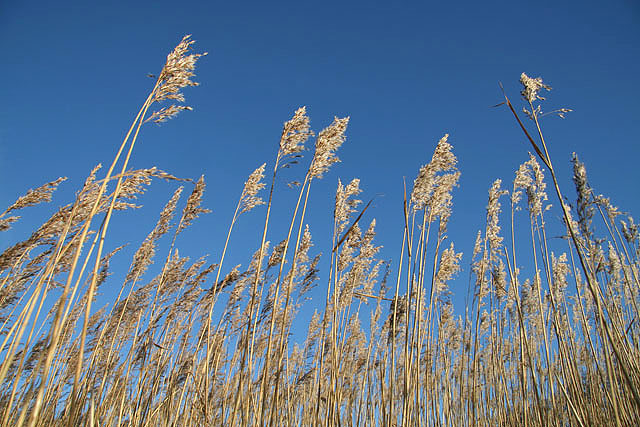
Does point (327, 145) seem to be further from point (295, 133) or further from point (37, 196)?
point (37, 196)

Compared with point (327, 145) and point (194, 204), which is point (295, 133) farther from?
point (194, 204)

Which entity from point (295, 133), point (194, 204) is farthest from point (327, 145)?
point (194, 204)

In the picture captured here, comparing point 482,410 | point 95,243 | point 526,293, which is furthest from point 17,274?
point 526,293

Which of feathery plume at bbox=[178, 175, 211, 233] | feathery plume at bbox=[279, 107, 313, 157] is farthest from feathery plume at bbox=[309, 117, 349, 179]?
feathery plume at bbox=[178, 175, 211, 233]

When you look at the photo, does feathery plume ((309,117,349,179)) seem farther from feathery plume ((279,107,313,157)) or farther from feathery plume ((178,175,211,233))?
feathery plume ((178,175,211,233))

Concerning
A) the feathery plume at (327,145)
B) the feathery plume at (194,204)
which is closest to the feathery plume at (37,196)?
the feathery plume at (194,204)

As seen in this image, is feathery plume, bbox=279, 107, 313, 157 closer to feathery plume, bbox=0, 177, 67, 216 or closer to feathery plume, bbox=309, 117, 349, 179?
feathery plume, bbox=309, 117, 349, 179

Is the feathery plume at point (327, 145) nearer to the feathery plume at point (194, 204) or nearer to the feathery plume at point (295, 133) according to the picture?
the feathery plume at point (295, 133)

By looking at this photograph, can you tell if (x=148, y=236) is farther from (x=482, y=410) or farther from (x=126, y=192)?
(x=482, y=410)

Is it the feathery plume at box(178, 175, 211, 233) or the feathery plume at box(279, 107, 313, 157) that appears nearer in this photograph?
the feathery plume at box(279, 107, 313, 157)

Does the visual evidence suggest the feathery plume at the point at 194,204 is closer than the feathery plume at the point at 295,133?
No

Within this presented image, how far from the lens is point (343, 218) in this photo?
3018 millimetres

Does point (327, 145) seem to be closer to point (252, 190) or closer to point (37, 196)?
point (252, 190)

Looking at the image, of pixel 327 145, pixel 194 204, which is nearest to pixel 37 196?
pixel 194 204
